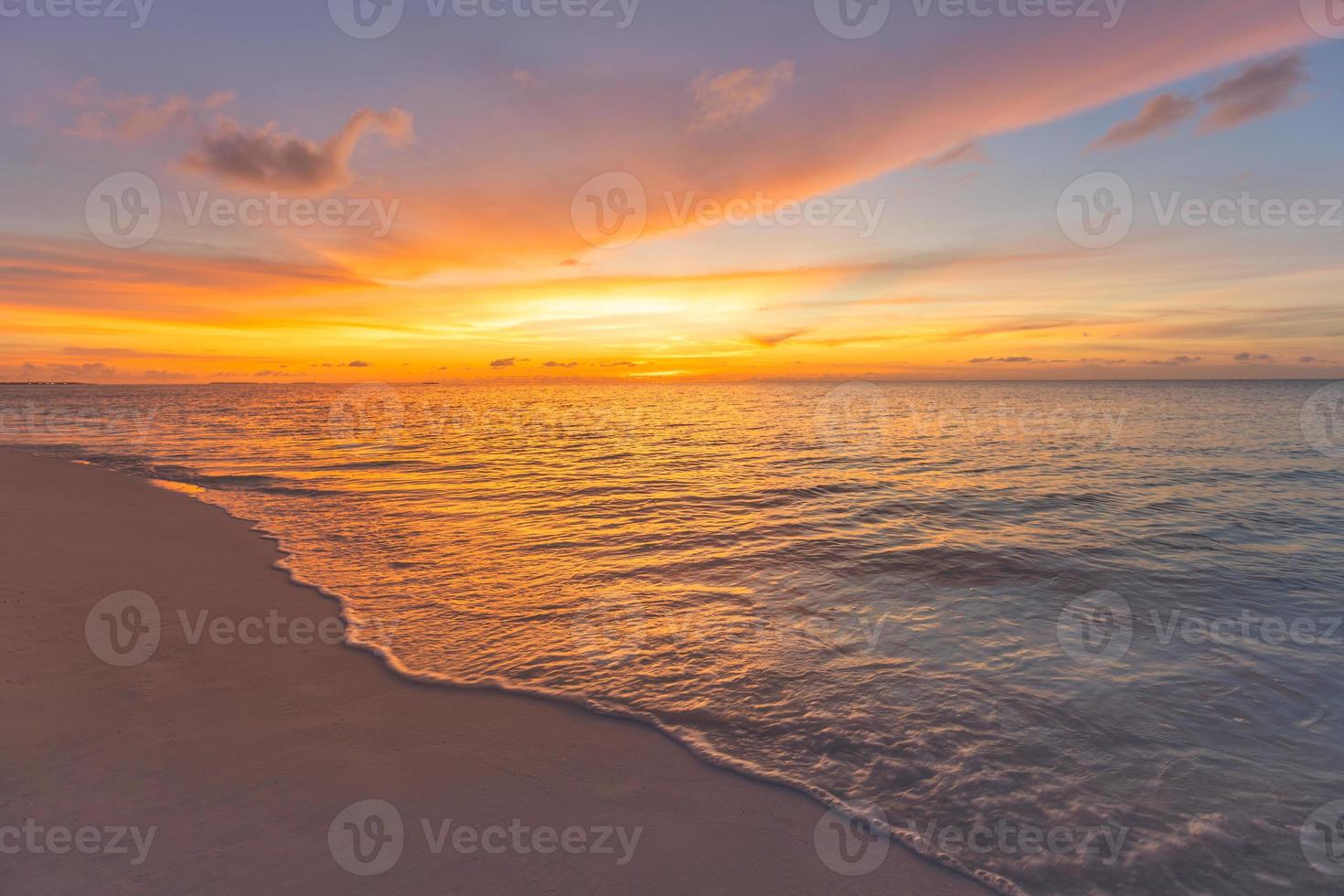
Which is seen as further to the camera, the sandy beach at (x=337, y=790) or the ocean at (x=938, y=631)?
the ocean at (x=938, y=631)

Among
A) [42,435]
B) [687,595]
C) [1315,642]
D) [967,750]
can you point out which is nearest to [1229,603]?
[1315,642]

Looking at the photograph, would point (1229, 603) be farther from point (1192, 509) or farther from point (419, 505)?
point (419, 505)

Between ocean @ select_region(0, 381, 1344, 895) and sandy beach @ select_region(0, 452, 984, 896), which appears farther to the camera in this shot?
ocean @ select_region(0, 381, 1344, 895)

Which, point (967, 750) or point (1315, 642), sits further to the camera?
point (1315, 642)

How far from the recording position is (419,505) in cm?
1784

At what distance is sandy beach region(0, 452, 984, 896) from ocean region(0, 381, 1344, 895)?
16.9 inches

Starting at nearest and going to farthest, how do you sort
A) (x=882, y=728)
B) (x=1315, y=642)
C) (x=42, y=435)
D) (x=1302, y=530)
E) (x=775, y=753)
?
(x=775, y=753) → (x=882, y=728) → (x=1315, y=642) → (x=1302, y=530) → (x=42, y=435)

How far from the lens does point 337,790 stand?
5.04 metres

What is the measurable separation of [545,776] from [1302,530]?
2050 centimetres

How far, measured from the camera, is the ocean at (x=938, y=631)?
16.8 ft

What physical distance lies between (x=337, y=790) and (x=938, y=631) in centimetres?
775

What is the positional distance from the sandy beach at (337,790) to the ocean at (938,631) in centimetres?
43

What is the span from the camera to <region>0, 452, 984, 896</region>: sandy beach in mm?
4234

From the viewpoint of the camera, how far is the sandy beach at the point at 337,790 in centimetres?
423
